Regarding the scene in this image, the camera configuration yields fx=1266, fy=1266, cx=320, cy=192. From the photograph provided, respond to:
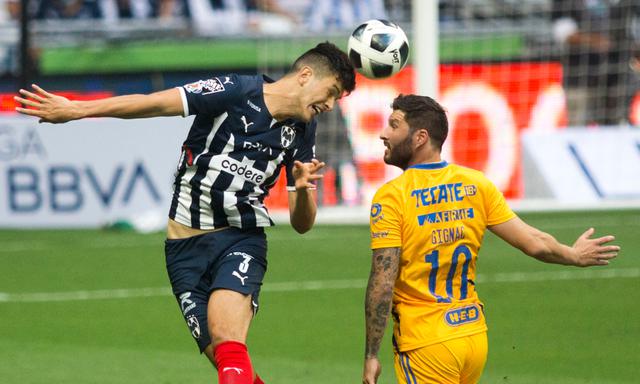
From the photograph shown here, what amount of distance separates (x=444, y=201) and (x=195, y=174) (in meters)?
1.56

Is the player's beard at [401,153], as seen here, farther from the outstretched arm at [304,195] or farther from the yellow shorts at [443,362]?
the yellow shorts at [443,362]

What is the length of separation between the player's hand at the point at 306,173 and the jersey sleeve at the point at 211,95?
0.55 metres

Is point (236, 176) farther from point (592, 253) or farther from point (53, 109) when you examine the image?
point (592, 253)

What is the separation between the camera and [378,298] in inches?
201

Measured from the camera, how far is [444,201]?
516 cm

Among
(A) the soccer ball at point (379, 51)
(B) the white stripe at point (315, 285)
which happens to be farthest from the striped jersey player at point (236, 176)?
(B) the white stripe at point (315, 285)

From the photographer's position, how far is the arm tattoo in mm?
5074

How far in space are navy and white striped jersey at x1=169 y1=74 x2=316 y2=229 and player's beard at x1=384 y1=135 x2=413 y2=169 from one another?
3.50 feet

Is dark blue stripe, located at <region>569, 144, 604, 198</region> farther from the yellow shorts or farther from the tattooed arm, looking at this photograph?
the tattooed arm

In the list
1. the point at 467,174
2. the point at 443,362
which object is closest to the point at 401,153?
the point at 467,174

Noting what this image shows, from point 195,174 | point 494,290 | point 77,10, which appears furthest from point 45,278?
point 77,10

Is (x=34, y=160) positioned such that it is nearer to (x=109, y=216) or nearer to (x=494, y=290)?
(x=109, y=216)

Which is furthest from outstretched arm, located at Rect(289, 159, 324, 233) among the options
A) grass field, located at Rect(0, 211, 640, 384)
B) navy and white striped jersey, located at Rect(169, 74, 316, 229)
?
grass field, located at Rect(0, 211, 640, 384)

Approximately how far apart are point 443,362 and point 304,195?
4.31 feet
